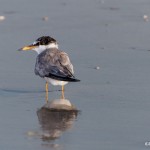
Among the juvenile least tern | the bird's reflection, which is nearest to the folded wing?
the juvenile least tern

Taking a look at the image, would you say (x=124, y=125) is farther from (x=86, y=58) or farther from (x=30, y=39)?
(x=30, y=39)

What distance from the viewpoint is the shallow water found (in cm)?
600

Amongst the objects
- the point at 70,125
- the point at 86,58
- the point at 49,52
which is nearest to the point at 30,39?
the point at 86,58

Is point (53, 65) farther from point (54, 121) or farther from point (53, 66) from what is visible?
point (54, 121)

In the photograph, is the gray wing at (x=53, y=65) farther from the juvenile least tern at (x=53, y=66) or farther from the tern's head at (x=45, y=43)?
the tern's head at (x=45, y=43)

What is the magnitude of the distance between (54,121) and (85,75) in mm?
1747

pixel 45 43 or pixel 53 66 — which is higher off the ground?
pixel 45 43

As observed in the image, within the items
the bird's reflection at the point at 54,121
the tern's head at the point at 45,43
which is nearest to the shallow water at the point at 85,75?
the bird's reflection at the point at 54,121

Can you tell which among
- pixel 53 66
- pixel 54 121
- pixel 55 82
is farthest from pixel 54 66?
pixel 54 121

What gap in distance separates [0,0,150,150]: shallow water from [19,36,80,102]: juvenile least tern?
18cm

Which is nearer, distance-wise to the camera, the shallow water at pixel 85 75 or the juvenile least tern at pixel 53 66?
the shallow water at pixel 85 75

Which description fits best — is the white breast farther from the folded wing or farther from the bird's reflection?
the bird's reflection

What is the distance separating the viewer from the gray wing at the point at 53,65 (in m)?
7.50

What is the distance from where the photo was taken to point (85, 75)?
8180mm
